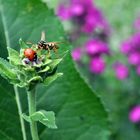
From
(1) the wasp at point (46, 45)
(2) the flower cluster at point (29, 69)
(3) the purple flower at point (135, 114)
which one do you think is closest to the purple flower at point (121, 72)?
(3) the purple flower at point (135, 114)

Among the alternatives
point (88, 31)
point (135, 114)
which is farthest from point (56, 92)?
point (88, 31)

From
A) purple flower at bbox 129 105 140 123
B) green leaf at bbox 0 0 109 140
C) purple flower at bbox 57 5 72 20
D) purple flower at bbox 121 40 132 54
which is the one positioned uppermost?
purple flower at bbox 57 5 72 20

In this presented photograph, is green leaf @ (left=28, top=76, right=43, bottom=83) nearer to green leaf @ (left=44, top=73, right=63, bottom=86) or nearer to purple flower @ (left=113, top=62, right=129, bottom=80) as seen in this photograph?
green leaf @ (left=44, top=73, right=63, bottom=86)

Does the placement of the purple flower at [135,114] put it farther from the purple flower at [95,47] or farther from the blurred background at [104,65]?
the purple flower at [95,47]

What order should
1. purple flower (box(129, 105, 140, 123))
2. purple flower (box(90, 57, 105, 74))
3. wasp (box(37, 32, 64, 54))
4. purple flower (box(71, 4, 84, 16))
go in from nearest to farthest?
wasp (box(37, 32, 64, 54)), purple flower (box(129, 105, 140, 123)), purple flower (box(90, 57, 105, 74)), purple flower (box(71, 4, 84, 16))

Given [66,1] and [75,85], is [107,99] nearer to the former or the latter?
[66,1]

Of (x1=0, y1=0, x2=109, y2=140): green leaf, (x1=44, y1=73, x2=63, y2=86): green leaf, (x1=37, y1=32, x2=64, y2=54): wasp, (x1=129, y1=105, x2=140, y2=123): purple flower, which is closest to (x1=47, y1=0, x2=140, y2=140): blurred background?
(x1=129, y1=105, x2=140, y2=123): purple flower
